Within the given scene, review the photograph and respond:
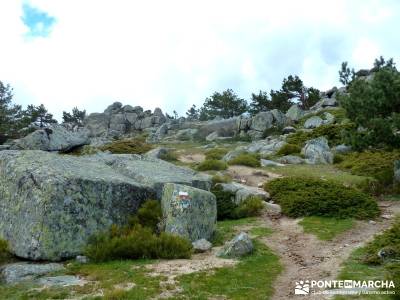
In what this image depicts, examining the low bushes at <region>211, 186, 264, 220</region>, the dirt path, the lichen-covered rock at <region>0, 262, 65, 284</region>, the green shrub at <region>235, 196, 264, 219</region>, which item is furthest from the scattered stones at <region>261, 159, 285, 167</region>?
the lichen-covered rock at <region>0, 262, 65, 284</region>

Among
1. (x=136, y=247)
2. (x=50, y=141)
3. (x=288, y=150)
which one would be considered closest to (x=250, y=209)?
(x=136, y=247)

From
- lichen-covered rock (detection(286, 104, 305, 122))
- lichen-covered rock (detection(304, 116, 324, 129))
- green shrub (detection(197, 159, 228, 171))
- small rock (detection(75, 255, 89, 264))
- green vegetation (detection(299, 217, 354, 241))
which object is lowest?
small rock (detection(75, 255, 89, 264))

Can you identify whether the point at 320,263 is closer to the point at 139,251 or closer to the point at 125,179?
the point at 139,251

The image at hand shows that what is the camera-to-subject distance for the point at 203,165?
30484 mm

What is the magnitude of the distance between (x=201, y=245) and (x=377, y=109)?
1254 cm

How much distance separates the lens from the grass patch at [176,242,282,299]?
10.4 meters

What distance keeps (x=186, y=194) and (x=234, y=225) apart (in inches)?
147

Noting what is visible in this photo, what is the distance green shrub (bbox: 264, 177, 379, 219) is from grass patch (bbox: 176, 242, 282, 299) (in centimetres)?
583

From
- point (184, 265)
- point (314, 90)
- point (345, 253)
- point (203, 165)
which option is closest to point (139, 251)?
point (184, 265)

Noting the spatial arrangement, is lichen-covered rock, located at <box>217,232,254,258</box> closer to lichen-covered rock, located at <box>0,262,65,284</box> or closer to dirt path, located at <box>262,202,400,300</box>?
dirt path, located at <box>262,202,400,300</box>

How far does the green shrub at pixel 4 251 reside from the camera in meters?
13.6

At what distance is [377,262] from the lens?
40.2ft

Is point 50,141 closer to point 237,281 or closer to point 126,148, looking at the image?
point 126,148

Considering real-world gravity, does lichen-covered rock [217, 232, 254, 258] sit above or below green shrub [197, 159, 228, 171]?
below
